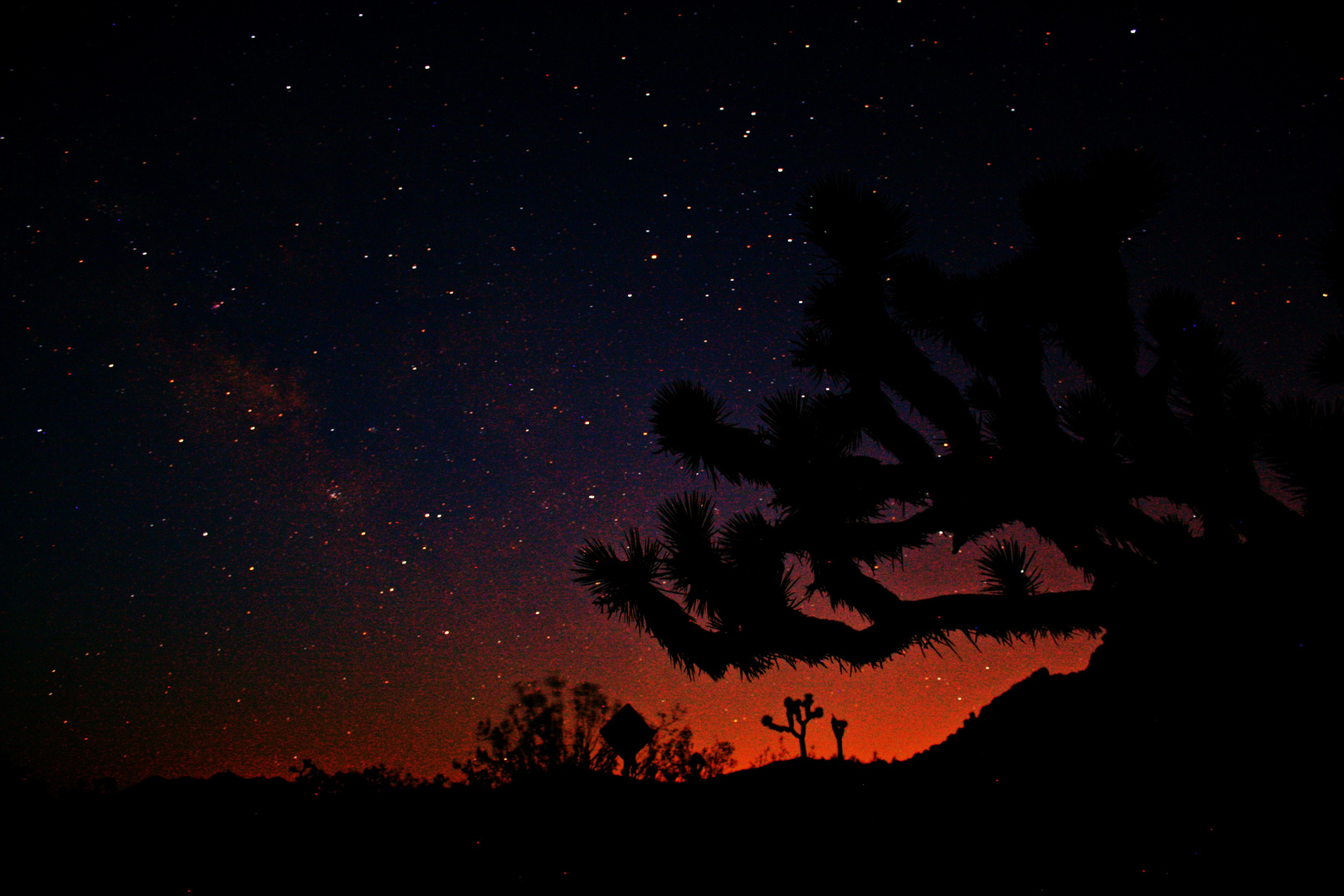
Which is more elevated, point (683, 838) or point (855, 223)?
point (855, 223)

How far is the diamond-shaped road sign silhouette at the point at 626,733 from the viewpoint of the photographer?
5.96m

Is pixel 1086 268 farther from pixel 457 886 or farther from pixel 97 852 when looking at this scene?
pixel 97 852

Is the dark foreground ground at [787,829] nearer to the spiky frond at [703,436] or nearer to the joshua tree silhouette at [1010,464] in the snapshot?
the joshua tree silhouette at [1010,464]

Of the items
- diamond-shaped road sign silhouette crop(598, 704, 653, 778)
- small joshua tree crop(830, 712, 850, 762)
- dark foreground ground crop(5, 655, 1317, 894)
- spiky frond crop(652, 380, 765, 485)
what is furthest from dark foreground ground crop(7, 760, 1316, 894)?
small joshua tree crop(830, 712, 850, 762)

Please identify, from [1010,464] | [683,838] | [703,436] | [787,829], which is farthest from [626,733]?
[1010,464]

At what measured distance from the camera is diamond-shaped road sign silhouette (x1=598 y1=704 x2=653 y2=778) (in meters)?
5.96

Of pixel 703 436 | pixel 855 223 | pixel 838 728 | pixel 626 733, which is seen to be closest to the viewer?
pixel 855 223

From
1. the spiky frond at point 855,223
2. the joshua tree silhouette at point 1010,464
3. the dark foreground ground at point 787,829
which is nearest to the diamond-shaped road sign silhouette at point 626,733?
the dark foreground ground at point 787,829

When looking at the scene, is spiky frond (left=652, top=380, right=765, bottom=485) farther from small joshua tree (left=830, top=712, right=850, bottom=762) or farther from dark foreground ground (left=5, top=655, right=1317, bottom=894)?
small joshua tree (left=830, top=712, right=850, bottom=762)

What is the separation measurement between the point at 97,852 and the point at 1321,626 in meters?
7.15

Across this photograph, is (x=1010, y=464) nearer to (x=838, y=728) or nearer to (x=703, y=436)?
(x=703, y=436)

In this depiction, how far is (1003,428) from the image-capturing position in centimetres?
280

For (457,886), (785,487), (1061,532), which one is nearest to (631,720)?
(457,886)

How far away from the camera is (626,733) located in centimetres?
605
